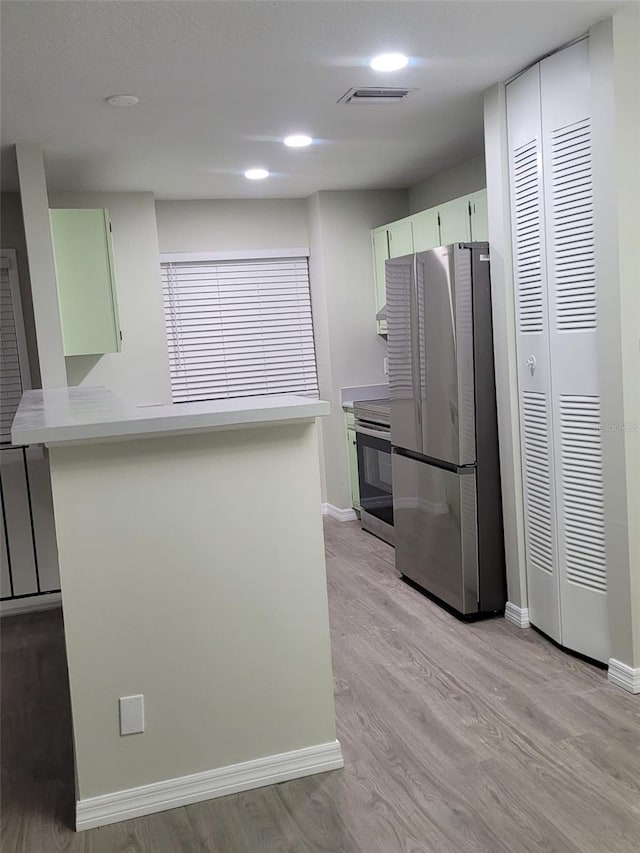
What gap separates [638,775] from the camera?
2369 mm

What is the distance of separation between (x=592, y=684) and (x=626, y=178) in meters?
1.89

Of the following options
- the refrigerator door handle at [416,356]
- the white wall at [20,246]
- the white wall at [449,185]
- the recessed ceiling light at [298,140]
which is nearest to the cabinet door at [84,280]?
the white wall at [20,246]

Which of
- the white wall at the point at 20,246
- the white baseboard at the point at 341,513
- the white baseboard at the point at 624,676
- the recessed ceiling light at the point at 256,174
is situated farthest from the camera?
the white baseboard at the point at 341,513

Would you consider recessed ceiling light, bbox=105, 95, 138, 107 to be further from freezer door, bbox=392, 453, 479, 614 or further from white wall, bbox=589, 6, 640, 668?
freezer door, bbox=392, 453, 479, 614

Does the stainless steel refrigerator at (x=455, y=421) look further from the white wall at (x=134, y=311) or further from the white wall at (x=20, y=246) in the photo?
the white wall at (x=20, y=246)

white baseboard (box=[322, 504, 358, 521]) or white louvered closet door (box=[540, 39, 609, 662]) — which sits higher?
white louvered closet door (box=[540, 39, 609, 662])

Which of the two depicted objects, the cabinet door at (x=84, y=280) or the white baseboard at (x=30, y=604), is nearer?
the cabinet door at (x=84, y=280)

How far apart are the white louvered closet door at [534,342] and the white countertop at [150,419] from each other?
1300 mm

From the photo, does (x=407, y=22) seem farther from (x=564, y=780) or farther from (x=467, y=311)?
(x=564, y=780)

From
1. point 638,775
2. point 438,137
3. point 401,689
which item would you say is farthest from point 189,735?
point 438,137

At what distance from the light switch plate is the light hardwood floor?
0.27 meters

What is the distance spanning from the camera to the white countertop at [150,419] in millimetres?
2148

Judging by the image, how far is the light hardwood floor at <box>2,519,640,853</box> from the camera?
2.17 m

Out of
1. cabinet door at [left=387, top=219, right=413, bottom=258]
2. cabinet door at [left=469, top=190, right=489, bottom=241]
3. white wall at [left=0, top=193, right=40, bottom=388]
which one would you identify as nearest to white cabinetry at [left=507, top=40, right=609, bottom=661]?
cabinet door at [left=469, top=190, right=489, bottom=241]
